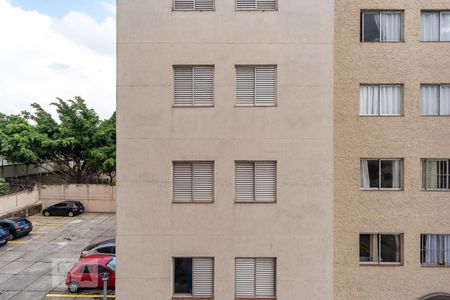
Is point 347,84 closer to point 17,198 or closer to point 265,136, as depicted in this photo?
point 265,136

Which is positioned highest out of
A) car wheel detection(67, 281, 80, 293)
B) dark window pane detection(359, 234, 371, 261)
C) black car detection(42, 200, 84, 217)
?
dark window pane detection(359, 234, 371, 261)

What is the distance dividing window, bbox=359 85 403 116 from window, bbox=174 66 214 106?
527cm

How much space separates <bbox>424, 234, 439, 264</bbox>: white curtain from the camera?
Result: 32.6 ft

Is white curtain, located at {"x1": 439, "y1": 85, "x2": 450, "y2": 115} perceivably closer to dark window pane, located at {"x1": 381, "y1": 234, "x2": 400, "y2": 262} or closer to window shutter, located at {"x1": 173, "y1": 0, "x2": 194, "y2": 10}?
dark window pane, located at {"x1": 381, "y1": 234, "x2": 400, "y2": 262}

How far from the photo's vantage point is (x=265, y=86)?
9492 mm

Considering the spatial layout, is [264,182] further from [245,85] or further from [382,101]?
[382,101]

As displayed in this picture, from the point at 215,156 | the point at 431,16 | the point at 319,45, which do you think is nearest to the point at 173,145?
the point at 215,156

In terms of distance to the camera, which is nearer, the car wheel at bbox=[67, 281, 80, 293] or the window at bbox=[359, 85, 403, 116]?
the window at bbox=[359, 85, 403, 116]

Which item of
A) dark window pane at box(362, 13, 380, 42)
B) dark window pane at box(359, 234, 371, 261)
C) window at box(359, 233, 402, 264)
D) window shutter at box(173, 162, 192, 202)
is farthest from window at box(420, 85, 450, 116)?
window shutter at box(173, 162, 192, 202)

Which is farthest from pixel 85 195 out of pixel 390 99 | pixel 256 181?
pixel 390 99

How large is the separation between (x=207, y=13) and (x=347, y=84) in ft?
17.3

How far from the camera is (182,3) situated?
947 cm

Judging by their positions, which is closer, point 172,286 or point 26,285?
point 172,286

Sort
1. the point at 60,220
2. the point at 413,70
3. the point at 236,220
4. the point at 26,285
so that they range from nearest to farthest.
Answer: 1. the point at 236,220
2. the point at 413,70
3. the point at 26,285
4. the point at 60,220
